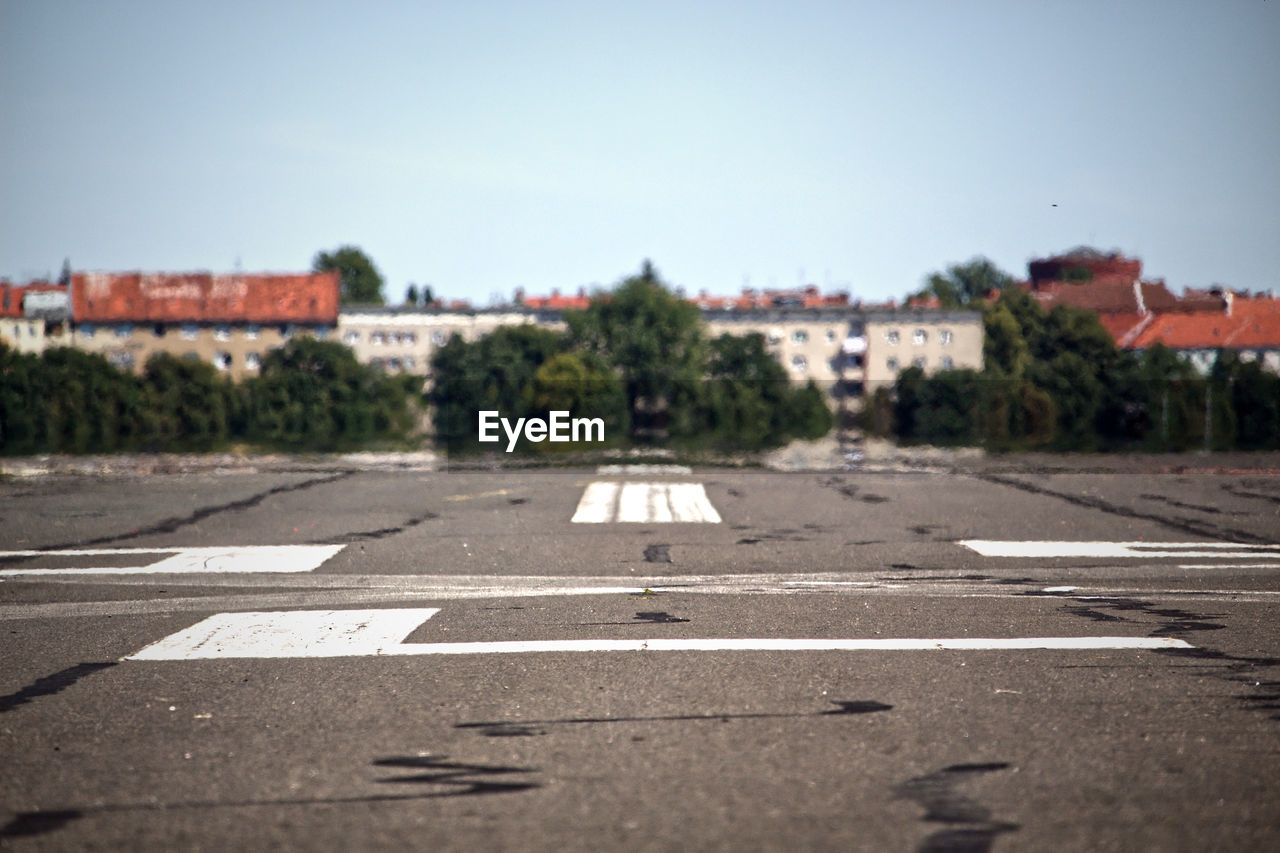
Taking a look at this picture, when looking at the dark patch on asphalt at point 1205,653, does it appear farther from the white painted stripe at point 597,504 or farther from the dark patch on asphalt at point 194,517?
the dark patch on asphalt at point 194,517

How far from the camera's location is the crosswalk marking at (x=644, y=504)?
519 inches

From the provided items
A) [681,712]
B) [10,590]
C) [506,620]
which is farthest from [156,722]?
[10,590]

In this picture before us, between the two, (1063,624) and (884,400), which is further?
(884,400)

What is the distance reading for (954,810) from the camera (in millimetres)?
3754

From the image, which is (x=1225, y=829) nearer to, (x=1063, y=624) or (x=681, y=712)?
(x=681, y=712)

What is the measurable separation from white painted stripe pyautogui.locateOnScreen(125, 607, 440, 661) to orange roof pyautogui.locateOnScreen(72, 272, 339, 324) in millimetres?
116671

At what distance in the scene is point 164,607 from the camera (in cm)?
786

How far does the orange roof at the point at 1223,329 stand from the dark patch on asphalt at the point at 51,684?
10078 centimetres

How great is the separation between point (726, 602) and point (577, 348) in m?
84.4

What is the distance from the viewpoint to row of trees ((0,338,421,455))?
31109mm

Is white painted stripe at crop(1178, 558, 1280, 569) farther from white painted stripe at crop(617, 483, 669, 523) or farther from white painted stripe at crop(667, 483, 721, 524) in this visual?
white painted stripe at crop(617, 483, 669, 523)

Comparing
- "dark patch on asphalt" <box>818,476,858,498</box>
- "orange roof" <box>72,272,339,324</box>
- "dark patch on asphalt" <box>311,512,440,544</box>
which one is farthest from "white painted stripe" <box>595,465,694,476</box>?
"orange roof" <box>72,272,339,324</box>

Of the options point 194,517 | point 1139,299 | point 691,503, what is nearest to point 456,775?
point 194,517

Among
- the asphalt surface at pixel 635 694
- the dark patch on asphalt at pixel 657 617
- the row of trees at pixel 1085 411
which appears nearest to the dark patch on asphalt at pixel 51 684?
the asphalt surface at pixel 635 694
